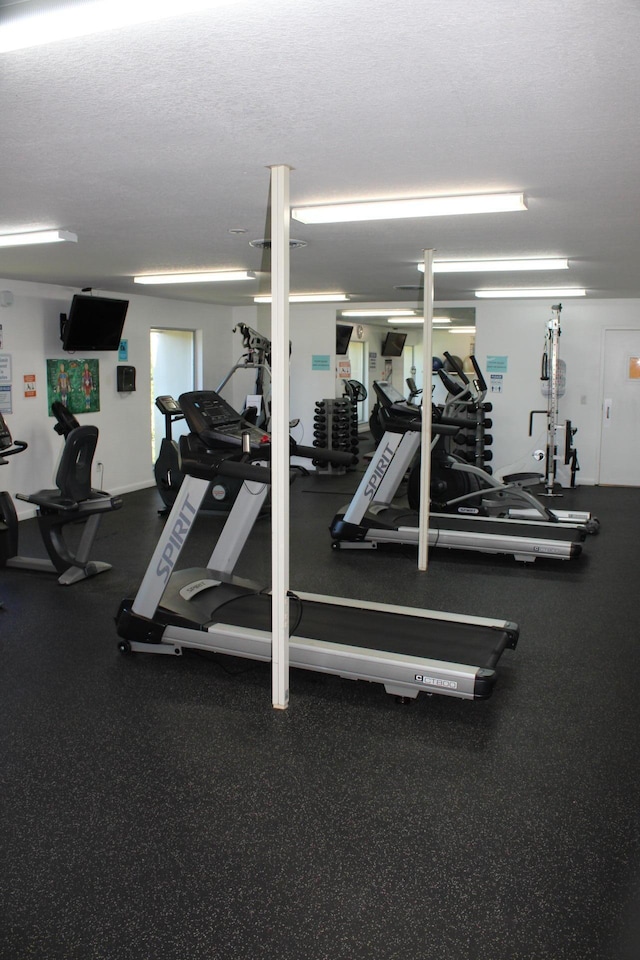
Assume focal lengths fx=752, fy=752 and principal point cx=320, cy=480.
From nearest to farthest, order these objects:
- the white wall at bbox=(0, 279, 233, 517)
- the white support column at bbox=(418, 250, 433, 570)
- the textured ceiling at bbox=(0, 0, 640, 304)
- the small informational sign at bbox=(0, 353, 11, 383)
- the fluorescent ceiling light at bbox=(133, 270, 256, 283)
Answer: the textured ceiling at bbox=(0, 0, 640, 304) < the white support column at bbox=(418, 250, 433, 570) < the fluorescent ceiling light at bbox=(133, 270, 256, 283) < the small informational sign at bbox=(0, 353, 11, 383) < the white wall at bbox=(0, 279, 233, 517)

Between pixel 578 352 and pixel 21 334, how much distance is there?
6324 millimetres

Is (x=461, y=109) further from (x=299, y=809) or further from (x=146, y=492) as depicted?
(x=146, y=492)

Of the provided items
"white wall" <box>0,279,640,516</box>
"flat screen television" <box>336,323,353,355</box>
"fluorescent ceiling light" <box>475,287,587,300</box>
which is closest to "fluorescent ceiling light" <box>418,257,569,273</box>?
"fluorescent ceiling light" <box>475,287,587,300</box>

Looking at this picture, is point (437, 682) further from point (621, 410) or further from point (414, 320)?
point (414, 320)

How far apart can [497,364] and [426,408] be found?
4493 millimetres

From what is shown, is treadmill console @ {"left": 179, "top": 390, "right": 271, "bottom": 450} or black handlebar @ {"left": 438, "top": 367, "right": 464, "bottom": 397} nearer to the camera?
treadmill console @ {"left": 179, "top": 390, "right": 271, "bottom": 450}

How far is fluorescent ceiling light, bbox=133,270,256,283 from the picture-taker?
6512 millimetres

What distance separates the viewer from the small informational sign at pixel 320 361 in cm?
1054

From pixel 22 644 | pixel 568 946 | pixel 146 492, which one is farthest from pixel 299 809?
pixel 146 492

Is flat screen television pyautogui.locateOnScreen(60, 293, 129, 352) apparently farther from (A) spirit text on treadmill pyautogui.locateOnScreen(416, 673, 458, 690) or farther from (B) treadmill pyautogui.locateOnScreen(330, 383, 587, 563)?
(A) spirit text on treadmill pyautogui.locateOnScreen(416, 673, 458, 690)

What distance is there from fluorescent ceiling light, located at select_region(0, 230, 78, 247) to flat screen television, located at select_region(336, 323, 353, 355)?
8.07 m

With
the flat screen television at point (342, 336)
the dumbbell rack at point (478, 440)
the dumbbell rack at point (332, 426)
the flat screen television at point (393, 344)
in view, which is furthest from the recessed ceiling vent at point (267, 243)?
the flat screen television at point (393, 344)

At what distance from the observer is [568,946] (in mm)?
2051

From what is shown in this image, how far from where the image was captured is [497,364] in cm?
→ 944
